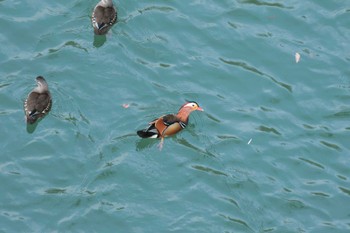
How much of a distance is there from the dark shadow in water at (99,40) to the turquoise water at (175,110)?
3 cm

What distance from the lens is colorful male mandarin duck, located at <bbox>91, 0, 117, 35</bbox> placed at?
1844 cm

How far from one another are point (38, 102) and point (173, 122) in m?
2.32

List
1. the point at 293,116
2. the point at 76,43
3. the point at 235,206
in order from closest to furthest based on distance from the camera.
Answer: the point at 235,206, the point at 293,116, the point at 76,43

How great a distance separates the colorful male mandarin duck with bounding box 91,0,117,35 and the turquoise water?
0.17 m

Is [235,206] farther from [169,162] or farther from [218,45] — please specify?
[218,45]

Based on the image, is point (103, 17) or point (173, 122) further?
point (103, 17)

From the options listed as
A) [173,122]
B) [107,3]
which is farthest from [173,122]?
[107,3]

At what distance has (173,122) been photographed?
16812mm

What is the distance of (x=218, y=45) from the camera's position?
59.9ft

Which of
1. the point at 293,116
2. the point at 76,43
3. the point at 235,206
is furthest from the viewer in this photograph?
the point at 76,43

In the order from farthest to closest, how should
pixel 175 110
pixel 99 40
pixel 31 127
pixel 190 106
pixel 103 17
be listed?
pixel 103 17, pixel 99 40, pixel 175 110, pixel 190 106, pixel 31 127

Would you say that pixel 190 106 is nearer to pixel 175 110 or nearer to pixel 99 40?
pixel 175 110

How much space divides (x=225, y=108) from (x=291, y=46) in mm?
2082

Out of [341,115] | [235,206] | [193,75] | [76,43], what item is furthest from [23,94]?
[341,115]
